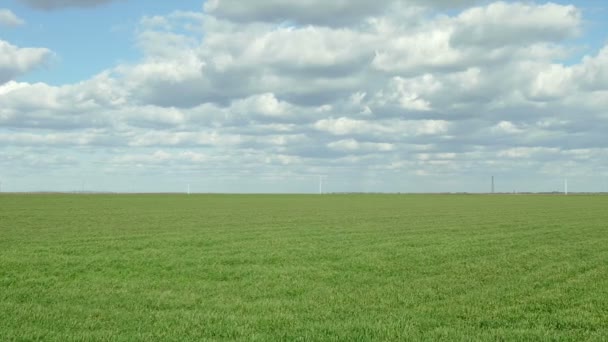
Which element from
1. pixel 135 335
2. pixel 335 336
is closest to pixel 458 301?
pixel 335 336

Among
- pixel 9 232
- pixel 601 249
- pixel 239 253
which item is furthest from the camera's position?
pixel 9 232

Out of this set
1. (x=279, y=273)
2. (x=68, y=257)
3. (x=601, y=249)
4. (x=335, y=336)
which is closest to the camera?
(x=335, y=336)

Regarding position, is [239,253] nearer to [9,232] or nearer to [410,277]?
[410,277]

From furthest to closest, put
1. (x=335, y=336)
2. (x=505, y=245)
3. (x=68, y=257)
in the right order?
(x=505, y=245) < (x=68, y=257) < (x=335, y=336)

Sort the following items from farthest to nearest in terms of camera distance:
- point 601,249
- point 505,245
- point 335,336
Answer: point 505,245, point 601,249, point 335,336

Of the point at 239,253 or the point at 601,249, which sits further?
the point at 601,249

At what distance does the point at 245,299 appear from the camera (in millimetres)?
16547

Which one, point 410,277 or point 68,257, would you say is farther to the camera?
point 68,257

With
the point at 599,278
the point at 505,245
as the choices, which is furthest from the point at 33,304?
the point at 505,245

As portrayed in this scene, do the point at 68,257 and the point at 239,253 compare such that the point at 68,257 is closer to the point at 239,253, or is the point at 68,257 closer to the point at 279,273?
the point at 239,253

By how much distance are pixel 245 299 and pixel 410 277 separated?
A: 619cm

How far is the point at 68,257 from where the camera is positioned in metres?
23.8

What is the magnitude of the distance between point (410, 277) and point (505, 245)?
11246 millimetres

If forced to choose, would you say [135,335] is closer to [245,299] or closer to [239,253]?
[245,299]
